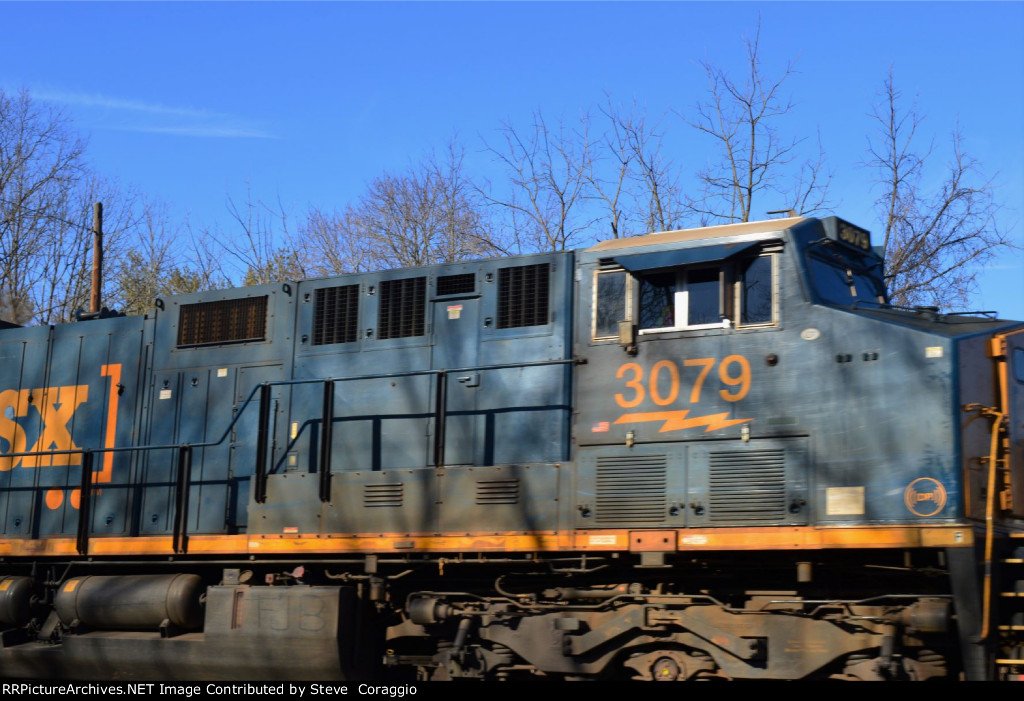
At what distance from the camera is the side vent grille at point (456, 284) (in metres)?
9.59

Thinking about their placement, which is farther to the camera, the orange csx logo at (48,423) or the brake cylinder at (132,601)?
the orange csx logo at (48,423)

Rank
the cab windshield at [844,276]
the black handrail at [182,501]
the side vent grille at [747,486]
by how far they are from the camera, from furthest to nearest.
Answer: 1. the black handrail at [182,501]
2. the cab windshield at [844,276]
3. the side vent grille at [747,486]

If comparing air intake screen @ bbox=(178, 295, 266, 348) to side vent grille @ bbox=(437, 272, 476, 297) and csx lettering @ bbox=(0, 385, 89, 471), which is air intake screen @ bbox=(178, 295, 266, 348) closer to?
csx lettering @ bbox=(0, 385, 89, 471)

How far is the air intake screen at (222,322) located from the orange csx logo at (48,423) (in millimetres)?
1026

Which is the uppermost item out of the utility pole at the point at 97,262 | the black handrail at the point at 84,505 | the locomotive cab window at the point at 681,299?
the utility pole at the point at 97,262

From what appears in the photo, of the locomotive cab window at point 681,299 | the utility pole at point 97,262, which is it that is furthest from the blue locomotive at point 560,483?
the utility pole at point 97,262

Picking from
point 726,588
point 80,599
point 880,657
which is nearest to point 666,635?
point 726,588

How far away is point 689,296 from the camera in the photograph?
27.1 ft

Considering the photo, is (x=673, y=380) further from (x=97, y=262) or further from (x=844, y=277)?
(x=97, y=262)

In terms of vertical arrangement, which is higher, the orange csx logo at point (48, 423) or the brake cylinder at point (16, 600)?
the orange csx logo at point (48, 423)

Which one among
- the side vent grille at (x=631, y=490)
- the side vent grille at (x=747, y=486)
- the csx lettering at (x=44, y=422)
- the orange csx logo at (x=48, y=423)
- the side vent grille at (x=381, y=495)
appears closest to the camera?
the side vent grille at (x=747, y=486)

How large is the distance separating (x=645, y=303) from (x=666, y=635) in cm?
264

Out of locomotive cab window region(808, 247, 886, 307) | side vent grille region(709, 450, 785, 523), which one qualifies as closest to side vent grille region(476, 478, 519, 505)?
side vent grille region(709, 450, 785, 523)

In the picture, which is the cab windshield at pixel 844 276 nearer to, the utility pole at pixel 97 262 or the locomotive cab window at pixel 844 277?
the locomotive cab window at pixel 844 277
